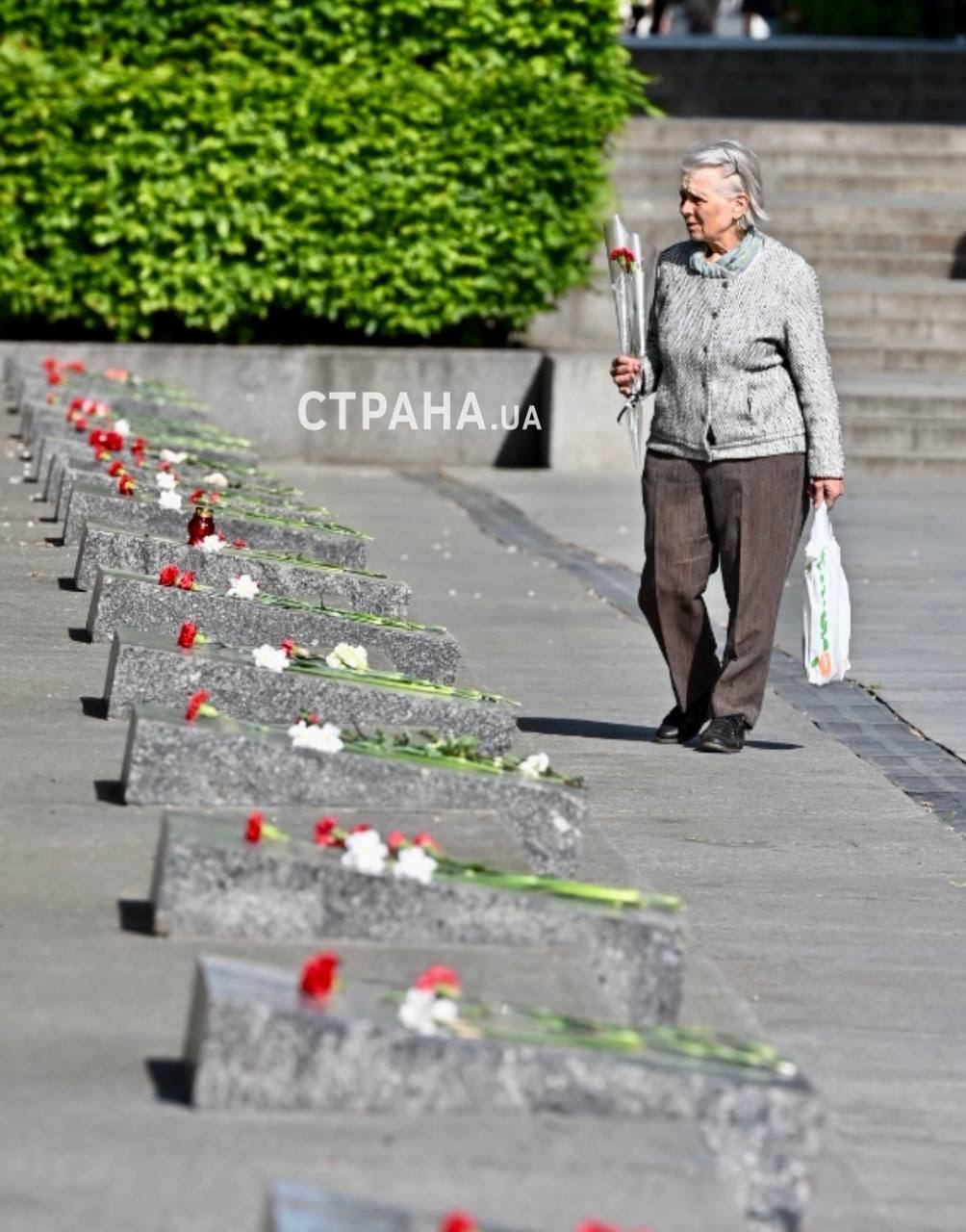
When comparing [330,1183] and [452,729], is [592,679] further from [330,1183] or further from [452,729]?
[330,1183]

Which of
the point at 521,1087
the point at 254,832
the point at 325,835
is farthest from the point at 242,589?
the point at 521,1087

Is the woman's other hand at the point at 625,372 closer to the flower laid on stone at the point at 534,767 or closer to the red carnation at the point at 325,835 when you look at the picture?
the flower laid on stone at the point at 534,767

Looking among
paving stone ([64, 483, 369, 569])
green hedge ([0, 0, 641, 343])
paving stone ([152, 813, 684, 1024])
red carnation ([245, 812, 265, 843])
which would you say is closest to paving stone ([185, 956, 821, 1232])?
paving stone ([152, 813, 684, 1024])

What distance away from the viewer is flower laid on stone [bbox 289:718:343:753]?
18.5 ft

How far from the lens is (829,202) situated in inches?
883

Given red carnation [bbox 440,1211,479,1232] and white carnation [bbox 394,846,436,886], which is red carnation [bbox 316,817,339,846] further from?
red carnation [bbox 440,1211,479,1232]

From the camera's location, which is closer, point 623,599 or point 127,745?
point 127,745

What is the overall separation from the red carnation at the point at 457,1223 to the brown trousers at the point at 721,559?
5324mm

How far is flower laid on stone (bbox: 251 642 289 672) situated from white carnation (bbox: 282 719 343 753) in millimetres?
748

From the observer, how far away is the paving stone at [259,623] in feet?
25.1

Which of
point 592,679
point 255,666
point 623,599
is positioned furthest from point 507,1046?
point 623,599

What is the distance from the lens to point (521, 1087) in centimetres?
383

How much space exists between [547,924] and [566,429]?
13.8m

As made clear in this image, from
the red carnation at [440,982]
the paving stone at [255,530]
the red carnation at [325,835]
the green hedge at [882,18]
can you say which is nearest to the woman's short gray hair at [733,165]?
the paving stone at [255,530]
